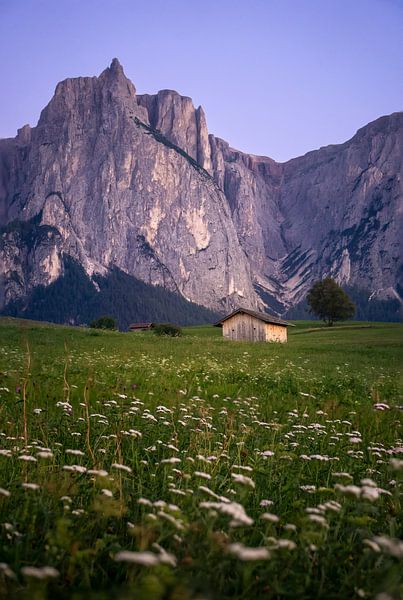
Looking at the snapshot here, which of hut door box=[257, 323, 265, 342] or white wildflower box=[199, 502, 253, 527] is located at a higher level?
white wildflower box=[199, 502, 253, 527]

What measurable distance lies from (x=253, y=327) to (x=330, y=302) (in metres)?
39.0

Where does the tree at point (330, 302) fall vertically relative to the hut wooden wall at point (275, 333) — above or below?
above

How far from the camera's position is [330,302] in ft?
338

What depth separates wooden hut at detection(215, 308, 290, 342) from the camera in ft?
222

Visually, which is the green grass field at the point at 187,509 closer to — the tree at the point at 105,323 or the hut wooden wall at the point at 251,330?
the hut wooden wall at the point at 251,330

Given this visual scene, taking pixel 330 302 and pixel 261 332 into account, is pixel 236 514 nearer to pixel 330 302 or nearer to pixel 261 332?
pixel 261 332

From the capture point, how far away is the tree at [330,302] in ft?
337

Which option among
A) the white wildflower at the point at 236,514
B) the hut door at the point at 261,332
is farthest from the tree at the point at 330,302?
the white wildflower at the point at 236,514

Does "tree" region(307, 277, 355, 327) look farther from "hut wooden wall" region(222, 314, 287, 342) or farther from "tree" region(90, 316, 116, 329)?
"tree" region(90, 316, 116, 329)

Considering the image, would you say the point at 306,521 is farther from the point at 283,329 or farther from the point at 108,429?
the point at 283,329

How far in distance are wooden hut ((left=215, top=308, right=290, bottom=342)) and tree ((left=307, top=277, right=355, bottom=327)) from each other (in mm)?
32622

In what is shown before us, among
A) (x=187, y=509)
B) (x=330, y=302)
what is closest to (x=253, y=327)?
(x=330, y=302)

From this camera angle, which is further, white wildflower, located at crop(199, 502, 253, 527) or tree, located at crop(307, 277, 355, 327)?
tree, located at crop(307, 277, 355, 327)

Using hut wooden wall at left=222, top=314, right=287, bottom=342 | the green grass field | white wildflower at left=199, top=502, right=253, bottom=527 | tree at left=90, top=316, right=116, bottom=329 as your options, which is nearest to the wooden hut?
hut wooden wall at left=222, top=314, right=287, bottom=342
